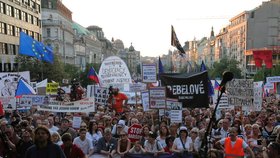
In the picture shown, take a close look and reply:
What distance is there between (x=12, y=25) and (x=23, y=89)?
3837cm

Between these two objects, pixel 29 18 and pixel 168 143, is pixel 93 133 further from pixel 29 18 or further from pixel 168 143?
pixel 29 18

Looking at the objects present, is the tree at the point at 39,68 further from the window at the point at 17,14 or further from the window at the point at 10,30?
the window at the point at 17,14

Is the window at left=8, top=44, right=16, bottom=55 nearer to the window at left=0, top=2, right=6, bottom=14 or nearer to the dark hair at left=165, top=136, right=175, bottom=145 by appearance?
the window at left=0, top=2, right=6, bottom=14

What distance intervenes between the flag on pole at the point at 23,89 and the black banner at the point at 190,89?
702 centimetres

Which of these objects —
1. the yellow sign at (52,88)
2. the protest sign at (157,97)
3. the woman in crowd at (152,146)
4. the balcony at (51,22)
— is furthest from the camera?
the balcony at (51,22)

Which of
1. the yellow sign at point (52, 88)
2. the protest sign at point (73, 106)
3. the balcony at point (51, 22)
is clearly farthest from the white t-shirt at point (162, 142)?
the balcony at point (51, 22)

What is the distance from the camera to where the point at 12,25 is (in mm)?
51750

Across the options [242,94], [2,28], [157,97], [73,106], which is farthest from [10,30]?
[157,97]

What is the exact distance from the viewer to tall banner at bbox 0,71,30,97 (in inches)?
639

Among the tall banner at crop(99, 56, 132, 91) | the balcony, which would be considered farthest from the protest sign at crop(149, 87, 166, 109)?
the balcony

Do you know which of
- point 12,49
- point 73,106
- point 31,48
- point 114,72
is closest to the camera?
point 73,106

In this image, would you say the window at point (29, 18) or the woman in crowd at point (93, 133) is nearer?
the woman in crowd at point (93, 133)

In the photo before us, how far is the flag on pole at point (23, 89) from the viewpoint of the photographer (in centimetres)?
1602

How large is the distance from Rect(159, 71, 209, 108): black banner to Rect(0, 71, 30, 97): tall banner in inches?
300
